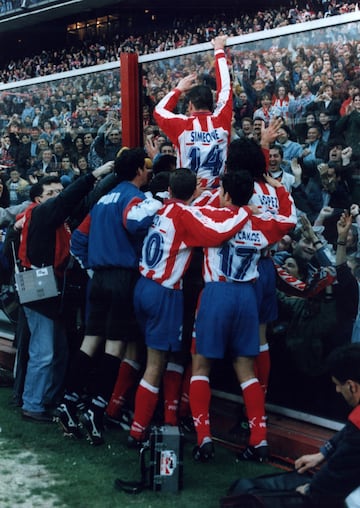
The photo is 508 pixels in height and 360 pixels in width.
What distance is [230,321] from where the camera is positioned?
187 inches

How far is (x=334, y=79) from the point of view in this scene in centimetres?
493

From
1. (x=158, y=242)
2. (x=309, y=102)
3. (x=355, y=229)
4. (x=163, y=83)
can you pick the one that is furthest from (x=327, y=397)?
(x=163, y=83)

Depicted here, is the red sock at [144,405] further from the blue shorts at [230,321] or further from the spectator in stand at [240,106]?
the spectator in stand at [240,106]

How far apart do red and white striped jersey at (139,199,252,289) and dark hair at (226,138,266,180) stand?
0.33 meters

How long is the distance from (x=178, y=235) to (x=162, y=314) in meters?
0.53

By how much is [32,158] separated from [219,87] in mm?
2801

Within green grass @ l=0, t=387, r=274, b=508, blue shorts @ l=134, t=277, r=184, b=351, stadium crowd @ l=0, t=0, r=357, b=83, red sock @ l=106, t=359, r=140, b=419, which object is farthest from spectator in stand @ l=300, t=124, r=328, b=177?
stadium crowd @ l=0, t=0, r=357, b=83

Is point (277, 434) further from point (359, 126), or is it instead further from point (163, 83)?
point (163, 83)

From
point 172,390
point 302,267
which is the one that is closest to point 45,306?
point 172,390

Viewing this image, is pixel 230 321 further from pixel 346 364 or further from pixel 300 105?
pixel 300 105

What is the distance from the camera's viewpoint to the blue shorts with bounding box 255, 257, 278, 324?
500cm

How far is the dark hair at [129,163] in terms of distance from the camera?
5.42 meters

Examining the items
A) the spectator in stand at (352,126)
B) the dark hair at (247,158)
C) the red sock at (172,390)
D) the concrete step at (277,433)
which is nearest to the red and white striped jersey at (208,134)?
the dark hair at (247,158)

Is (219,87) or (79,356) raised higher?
(219,87)
